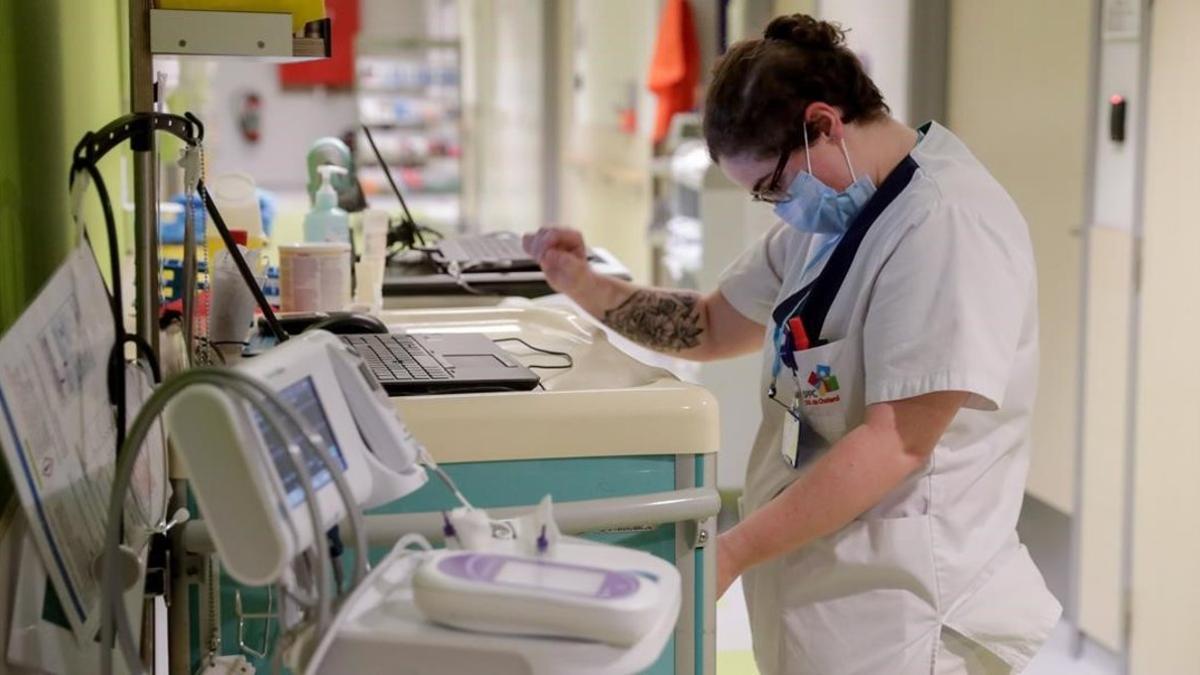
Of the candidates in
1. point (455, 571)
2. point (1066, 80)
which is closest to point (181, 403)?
point (455, 571)

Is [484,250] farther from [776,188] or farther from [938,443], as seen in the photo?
[938,443]

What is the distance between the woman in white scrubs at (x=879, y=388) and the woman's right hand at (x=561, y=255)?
51cm

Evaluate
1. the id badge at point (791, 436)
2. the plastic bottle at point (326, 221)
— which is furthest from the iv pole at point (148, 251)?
the plastic bottle at point (326, 221)

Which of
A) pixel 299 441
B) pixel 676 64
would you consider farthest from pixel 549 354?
pixel 676 64

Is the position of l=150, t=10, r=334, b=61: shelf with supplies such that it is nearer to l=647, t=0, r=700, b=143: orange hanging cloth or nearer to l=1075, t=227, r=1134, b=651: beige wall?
l=1075, t=227, r=1134, b=651: beige wall

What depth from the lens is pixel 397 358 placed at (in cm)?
168

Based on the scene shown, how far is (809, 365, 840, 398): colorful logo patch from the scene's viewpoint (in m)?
1.74

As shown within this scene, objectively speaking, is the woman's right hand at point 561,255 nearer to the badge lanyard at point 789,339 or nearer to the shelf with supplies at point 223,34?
the badge lanyard at point 789,339

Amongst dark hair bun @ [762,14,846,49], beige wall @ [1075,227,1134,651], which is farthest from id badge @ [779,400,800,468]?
beige wall @ [1075,227,1134,651]

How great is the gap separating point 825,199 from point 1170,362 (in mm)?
1539

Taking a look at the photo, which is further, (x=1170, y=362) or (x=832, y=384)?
(x=1170, y=362)

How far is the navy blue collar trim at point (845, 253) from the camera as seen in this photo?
175 cm

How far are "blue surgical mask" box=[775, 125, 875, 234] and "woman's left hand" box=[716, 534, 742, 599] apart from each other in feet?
1.38

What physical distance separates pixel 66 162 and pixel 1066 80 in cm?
245
